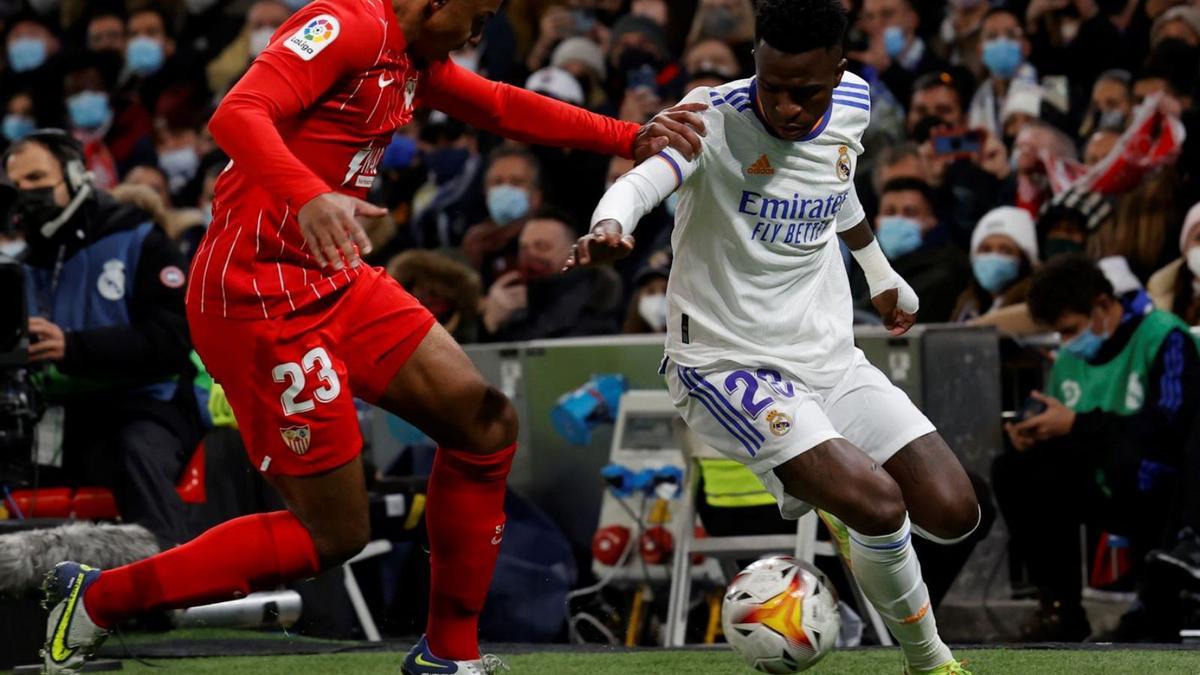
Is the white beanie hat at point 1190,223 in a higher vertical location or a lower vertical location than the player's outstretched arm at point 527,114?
lower

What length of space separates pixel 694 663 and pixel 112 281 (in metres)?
2.88

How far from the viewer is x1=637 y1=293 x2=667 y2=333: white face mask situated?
28.6 ft

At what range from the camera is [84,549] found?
17.9 feet

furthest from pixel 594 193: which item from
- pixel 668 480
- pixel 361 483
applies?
pixel 361 483

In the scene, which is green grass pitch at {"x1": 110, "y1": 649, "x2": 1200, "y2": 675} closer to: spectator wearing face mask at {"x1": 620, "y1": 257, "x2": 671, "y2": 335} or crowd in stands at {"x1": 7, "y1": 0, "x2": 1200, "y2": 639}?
crowd in stands at {"x1": 7, "y1": 0, "x2": 1200, "y2": 639}

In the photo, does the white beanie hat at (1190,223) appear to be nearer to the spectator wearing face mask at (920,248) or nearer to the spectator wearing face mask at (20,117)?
the spectator wearing face mask at (920,248)

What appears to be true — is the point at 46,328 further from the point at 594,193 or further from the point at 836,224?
the point at 594,193

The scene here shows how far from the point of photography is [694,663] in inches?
228

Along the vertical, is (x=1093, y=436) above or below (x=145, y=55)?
below

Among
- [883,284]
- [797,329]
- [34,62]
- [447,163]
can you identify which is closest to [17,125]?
[34,62]

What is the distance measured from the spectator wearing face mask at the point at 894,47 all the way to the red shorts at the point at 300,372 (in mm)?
5771

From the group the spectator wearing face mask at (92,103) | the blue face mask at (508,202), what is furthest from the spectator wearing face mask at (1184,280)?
the spectator wearing face mask at (92,103)

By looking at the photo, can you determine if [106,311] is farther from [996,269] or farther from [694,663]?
[996,269]

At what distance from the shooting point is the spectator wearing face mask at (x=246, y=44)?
13492 millimetres
